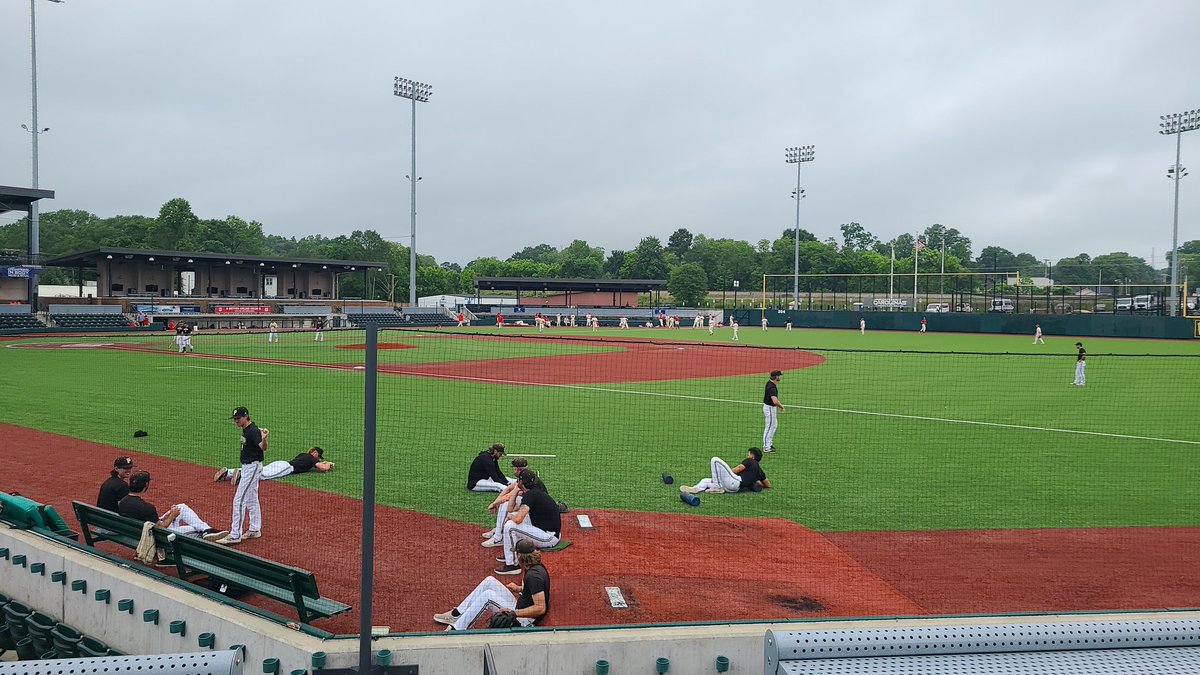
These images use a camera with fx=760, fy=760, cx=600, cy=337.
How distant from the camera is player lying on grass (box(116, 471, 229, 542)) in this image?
8.84 metres

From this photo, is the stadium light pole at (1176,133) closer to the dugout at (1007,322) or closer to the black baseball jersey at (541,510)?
the dugout at (1007,322)

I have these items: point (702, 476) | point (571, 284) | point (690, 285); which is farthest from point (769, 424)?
point (690, 285)

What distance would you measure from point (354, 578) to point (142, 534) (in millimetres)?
2299

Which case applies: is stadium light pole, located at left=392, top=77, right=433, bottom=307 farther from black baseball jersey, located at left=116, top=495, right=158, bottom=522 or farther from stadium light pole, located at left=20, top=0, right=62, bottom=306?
black baseball jersey, located at left=116, top=495, right=158, bottom=522

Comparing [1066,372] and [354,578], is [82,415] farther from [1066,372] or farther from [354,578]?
[1066,372]

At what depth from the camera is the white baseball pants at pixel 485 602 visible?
6.74 meters

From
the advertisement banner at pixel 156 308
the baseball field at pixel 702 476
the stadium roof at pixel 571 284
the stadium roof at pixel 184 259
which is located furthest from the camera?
the stadium roof at pixel 571 284

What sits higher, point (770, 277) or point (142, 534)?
point (770, 277)

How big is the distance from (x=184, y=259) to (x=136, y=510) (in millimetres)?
68468

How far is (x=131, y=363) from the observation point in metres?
30.8

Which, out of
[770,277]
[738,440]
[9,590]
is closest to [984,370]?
[738,440]

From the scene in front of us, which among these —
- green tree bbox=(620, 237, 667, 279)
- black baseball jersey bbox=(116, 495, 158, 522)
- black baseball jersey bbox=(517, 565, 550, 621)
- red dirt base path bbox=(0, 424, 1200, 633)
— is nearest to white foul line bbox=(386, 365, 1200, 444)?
red dirt base path bbox=(0, 424, 1200, 633)

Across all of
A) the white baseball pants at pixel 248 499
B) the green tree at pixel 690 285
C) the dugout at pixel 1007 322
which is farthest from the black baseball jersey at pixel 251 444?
the green tree at pixel 690 285

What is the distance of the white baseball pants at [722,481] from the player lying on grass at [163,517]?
663 cm
